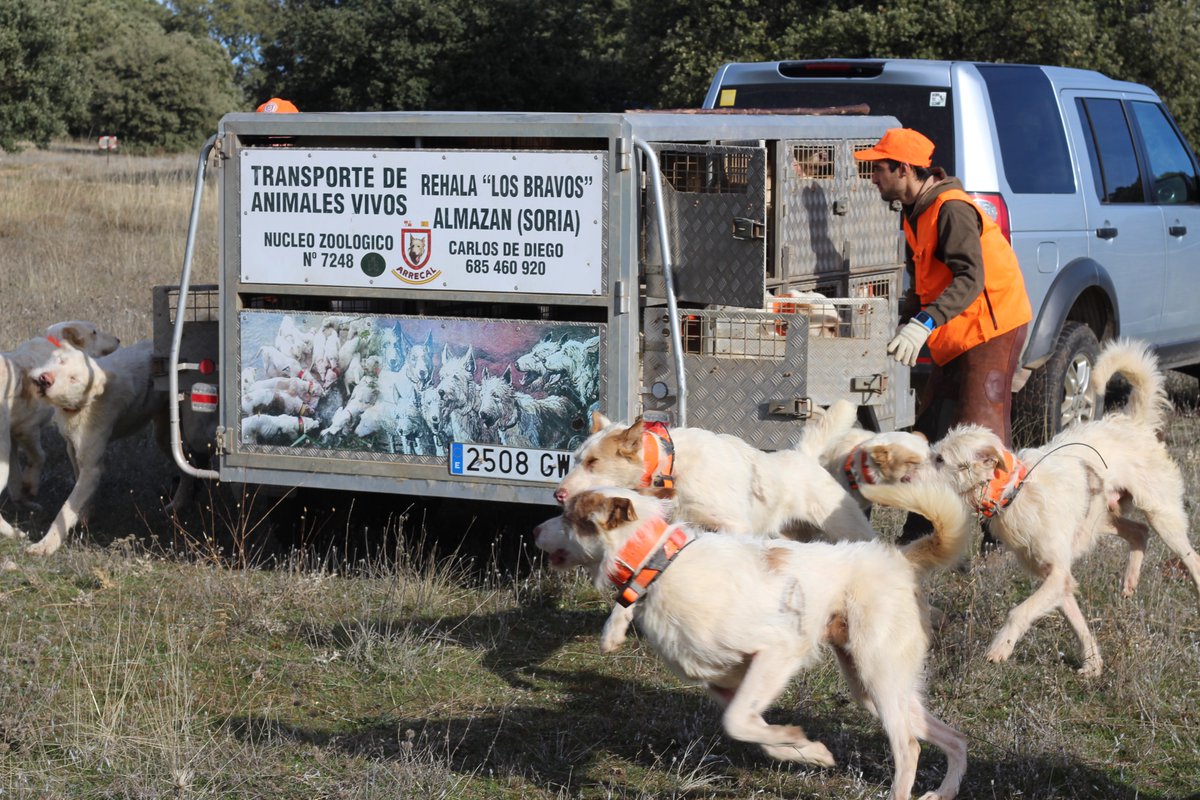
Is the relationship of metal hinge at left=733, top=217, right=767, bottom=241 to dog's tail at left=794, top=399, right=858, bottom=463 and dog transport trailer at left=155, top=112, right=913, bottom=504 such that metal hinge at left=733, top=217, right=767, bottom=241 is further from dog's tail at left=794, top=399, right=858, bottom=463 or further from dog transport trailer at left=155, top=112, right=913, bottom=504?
dog's tail at left=794, top=399, right=858, bottom=463

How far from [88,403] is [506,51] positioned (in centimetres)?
3296

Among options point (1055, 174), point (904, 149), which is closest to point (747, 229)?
point (904, 149)

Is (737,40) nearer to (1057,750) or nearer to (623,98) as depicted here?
(623,98)

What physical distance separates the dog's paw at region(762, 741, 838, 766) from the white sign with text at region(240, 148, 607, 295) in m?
2.07

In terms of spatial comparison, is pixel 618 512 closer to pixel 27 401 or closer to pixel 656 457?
pixel 656 457

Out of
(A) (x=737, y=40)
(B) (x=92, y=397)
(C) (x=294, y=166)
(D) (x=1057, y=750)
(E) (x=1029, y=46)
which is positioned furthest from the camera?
(A) (x=737, y=40)

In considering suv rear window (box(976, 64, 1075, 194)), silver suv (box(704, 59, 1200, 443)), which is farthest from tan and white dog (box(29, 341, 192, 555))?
suv rear window (box(976, 64, 1075, 194))

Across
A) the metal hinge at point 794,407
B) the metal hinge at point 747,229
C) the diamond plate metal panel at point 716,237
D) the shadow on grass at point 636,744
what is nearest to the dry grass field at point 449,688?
the shadow on grass at point 636,744

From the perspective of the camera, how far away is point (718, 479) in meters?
5.14

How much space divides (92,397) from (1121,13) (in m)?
21.3

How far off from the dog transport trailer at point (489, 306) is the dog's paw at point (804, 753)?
173cm

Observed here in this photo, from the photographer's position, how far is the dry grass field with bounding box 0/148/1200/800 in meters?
4.28

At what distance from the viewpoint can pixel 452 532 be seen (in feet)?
24.5

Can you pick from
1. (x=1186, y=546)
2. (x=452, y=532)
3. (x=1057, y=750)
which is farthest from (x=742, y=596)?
(x=452, y=532)
